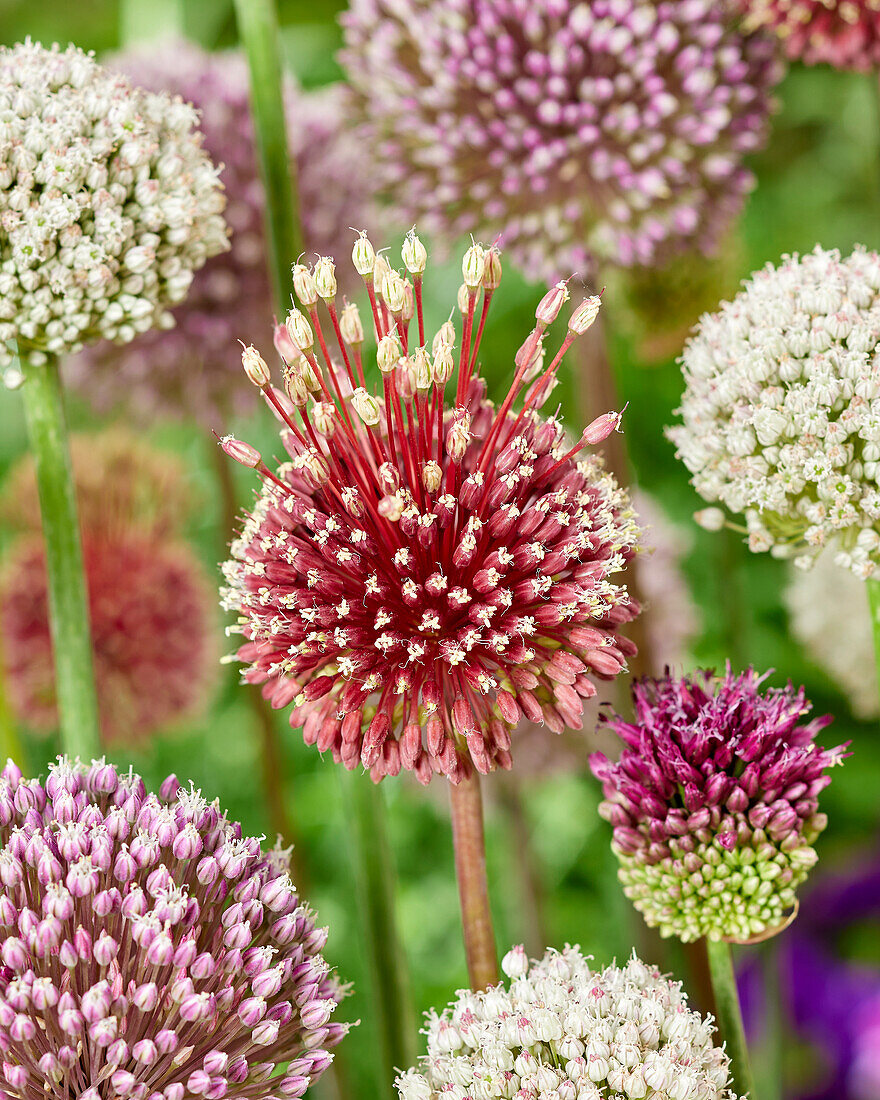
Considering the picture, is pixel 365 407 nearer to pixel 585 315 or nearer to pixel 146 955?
pixel 585 315

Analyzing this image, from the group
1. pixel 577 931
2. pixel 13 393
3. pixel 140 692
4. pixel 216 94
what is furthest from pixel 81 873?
pixel 13 393

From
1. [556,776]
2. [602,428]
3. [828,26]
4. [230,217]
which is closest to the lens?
[602,428]

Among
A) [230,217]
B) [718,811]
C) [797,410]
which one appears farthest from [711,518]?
[230,217]

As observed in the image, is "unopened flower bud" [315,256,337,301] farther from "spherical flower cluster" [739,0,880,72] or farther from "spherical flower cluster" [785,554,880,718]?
"spherical flower cluster" [785,554,880,718]

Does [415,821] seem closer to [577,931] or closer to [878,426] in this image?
[577,931]

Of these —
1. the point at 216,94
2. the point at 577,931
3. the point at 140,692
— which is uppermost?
the point at 216,94

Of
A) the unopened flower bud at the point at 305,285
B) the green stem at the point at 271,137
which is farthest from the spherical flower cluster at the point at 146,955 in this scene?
the green stem at the point at 271,137

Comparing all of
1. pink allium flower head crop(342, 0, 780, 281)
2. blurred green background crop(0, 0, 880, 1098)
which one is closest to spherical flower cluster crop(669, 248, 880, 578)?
pink allium flower head crop(342, 0, 780, 281)
